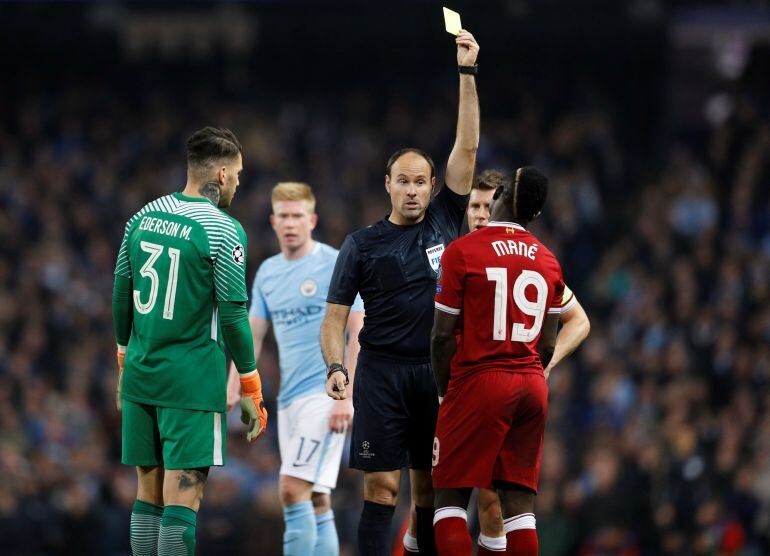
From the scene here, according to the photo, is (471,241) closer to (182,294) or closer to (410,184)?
(410,184)

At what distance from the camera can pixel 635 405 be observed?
14.7 meters

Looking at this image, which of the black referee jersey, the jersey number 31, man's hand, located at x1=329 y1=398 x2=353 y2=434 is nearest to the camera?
the jersey number 31

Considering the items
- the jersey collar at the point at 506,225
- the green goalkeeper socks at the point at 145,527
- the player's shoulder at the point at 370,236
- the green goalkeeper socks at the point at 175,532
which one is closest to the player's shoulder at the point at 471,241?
the jersey collar at the point at 506,225

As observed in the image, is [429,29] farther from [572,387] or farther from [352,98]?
[572,387]

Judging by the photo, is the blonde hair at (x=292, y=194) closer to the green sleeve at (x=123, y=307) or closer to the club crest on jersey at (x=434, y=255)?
the club crest on jersey at (x=434, y=255)

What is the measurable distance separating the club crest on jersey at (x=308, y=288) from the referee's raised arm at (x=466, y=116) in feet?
6.02

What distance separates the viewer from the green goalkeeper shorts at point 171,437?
6.60 meters

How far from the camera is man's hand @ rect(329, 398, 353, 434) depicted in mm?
8352

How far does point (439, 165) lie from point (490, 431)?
1438cm

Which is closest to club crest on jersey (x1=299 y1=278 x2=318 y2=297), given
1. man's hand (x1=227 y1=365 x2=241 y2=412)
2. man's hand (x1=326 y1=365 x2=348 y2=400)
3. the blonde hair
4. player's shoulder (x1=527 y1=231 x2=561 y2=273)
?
the blonde hair

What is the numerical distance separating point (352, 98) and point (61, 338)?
7.93m

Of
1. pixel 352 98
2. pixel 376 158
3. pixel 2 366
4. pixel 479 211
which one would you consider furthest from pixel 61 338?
pixel 479 211

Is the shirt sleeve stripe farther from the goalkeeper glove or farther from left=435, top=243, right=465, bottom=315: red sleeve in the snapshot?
the goalkeeper glove

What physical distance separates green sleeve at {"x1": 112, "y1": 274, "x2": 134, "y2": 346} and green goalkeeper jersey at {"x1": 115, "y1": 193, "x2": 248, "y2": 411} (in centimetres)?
8
